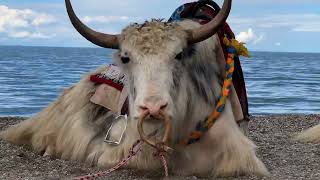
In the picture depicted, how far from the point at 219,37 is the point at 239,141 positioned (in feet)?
2.40

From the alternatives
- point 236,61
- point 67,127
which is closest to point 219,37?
→ point 236,61

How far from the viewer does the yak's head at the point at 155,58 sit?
3.41 m

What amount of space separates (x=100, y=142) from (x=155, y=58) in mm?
1313

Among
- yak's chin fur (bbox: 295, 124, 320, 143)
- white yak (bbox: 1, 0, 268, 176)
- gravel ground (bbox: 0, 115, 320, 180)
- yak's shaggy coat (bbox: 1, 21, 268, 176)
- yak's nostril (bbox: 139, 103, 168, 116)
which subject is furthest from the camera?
yak's chin fur (bbox: 295, 124, 320, 143)

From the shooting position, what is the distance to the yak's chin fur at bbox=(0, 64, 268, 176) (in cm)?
410

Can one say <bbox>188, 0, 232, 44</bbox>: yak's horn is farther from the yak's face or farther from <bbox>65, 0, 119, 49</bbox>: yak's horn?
<bbox>65, 0, 119, 49</bbox>: yak's horn

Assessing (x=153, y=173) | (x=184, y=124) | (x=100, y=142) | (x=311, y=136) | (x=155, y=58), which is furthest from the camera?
(x=311, y=136)

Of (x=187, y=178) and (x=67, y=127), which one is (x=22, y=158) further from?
(x=187, y=178)

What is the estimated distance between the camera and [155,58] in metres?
3.61

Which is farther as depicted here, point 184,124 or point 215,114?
point 215,114

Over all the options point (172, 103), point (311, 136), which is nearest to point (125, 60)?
point (172, 103)

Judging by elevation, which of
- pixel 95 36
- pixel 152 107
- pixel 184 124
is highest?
pixel 95 36

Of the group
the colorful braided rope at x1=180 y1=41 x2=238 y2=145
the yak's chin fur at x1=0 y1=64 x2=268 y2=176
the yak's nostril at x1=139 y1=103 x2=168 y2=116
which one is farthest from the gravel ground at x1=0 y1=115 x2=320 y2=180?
the yak's nostril at x1=139 y1=103 x2=168 y2=116

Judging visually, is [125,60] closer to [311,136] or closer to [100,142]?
[100,142]
